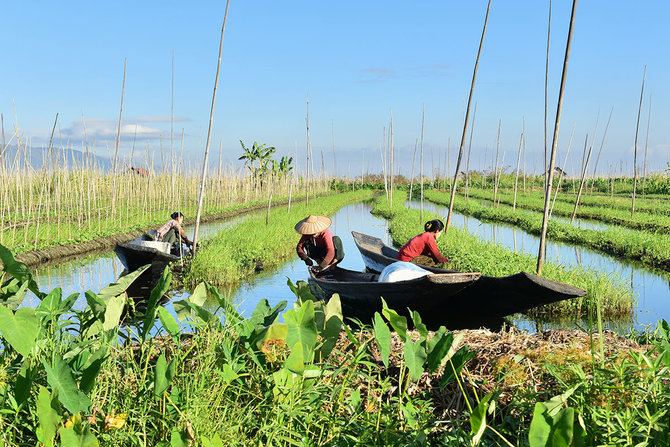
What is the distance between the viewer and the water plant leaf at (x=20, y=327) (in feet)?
5.15

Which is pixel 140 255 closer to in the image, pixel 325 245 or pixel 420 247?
pixel 325 245

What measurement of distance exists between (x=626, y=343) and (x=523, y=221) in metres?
15.9

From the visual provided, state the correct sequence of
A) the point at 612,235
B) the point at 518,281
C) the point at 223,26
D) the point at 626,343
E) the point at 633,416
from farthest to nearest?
the point at 612,235
the point at 223,26
the point at 518,281
the point at 626,343
the point at 633,416

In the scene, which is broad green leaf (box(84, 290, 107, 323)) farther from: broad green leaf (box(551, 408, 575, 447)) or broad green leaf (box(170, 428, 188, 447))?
broad green leaf (box(551, 408, 575, 447))

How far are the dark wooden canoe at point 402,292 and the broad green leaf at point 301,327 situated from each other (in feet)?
8.87

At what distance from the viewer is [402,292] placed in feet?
16.1

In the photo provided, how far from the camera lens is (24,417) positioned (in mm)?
1806

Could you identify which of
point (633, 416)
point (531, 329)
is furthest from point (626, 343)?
point (531, 329)

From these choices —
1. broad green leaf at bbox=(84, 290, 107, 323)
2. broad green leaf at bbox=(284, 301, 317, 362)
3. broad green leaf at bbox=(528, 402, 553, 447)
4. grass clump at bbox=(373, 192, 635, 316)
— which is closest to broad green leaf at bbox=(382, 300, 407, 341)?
broad green leaf at bbox=(284, 301, 317, 362)

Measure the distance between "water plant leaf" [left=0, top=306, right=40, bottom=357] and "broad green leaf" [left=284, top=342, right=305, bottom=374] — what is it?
A: 775 mm

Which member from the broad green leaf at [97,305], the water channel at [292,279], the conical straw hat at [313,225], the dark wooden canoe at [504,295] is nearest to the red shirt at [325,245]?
the conical straw hat at [313,225]

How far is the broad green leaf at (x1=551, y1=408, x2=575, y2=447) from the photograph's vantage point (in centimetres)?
123

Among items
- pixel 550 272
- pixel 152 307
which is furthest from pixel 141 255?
pixel 152 307

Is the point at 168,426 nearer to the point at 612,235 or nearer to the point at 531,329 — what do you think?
the point at 531,329
